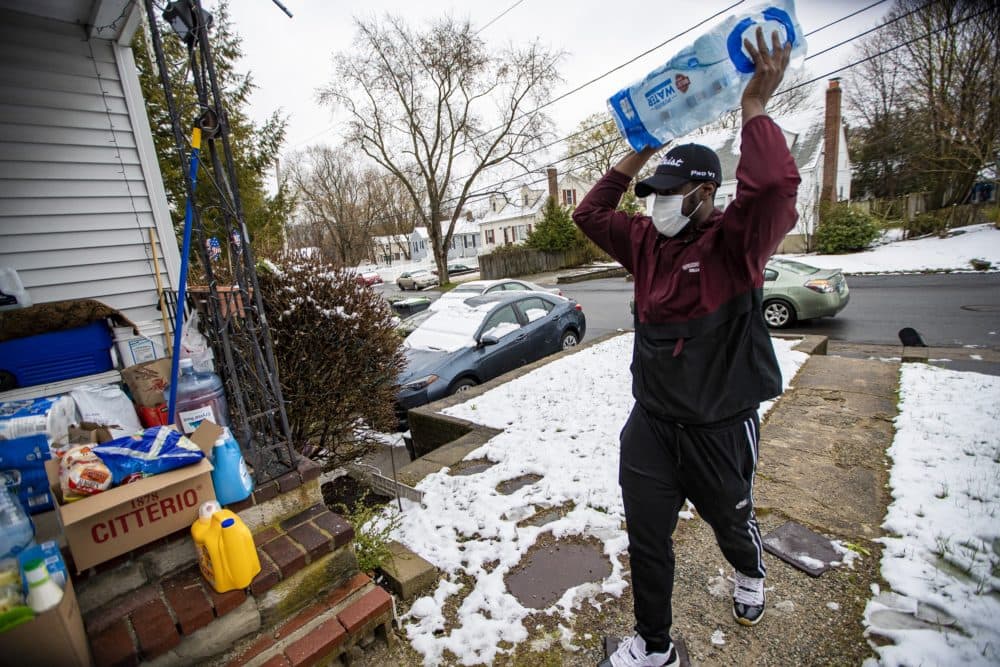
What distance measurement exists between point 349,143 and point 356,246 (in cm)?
1777

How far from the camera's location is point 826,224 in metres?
18.5

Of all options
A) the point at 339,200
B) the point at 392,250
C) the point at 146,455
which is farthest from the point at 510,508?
the point at 392,250

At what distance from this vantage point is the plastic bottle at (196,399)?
2.23 metres

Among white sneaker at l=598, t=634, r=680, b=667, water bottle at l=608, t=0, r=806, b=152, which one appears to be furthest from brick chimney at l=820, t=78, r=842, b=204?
white sneaker at l=598, t=634, r=680, b=667

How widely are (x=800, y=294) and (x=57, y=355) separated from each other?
9.96m

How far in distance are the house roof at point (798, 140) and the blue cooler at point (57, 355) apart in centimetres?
2416

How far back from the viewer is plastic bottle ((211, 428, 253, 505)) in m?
1.77

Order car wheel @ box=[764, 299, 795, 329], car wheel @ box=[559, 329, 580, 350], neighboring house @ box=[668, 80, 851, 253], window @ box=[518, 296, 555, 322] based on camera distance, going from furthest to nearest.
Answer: neighboring house @ box=[668, 80, 851, 253] → car wheel @ box=[764, 299, 795, 329] → car wheel @ box=[559, 329, 580, 350] → window @ box=[518, 296, 555, 322]

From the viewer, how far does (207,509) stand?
1643 millimetres

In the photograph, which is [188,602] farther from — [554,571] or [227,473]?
[554,571]

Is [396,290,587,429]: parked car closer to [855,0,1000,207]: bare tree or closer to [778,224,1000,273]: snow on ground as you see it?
[778,224,1000,273]: snow on ground

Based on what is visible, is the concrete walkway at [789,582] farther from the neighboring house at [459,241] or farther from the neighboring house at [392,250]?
the neighboring house at [392,250]

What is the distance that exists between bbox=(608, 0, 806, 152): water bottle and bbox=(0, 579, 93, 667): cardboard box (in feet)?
7.80

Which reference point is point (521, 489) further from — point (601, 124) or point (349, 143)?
point (601, 124)
